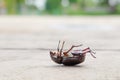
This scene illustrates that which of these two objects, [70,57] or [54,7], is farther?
[54,7]

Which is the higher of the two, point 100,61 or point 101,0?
point 100,61

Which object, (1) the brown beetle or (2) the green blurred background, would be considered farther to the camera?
(2) the green blurred background

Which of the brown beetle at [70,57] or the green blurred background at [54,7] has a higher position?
the brown beetle at [70,57]

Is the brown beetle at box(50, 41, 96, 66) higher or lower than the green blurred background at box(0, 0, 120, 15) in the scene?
higher

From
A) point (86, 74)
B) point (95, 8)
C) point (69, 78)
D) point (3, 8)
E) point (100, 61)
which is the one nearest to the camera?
point (69, 78)

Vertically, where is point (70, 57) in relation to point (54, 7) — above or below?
above

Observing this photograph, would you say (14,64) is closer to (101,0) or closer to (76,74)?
(76,74)

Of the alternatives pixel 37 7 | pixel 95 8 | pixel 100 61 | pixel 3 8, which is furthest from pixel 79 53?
pixel 95 8

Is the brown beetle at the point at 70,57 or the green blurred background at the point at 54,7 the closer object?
the brown beetle at the point at 70,57
